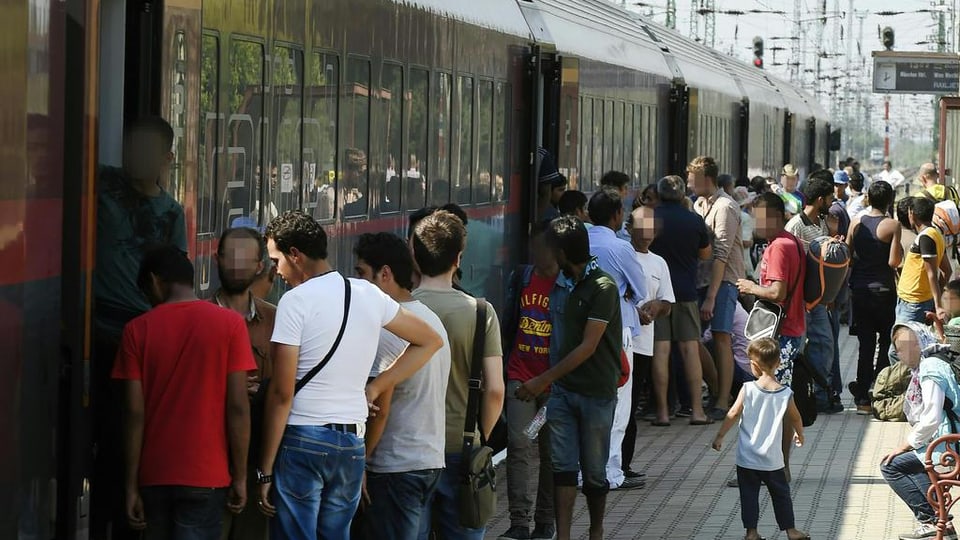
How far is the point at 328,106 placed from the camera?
9.03 metres

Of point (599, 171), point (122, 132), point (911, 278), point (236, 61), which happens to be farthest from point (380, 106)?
point (599, 171)

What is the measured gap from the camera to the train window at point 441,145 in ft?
38.4

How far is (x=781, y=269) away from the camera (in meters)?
11.7

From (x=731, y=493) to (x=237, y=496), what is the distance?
5.57 meters

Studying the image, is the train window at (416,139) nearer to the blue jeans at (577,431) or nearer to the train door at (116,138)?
the blue jeans at (577,431)

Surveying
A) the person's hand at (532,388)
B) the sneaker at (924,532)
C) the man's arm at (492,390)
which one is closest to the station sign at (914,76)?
the sneaker at (924,532)

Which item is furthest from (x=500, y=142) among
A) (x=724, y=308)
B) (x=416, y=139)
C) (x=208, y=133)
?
(x=208, y=133)

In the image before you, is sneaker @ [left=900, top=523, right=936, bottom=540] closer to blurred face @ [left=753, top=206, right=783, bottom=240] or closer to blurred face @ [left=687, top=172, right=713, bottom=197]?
blurred face @ [left=753, top=206, right=783, bottom=240]

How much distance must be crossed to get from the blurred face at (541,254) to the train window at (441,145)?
2628 mm

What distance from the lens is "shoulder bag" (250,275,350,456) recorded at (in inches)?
243

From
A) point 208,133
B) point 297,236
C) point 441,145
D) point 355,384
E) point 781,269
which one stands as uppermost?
point 441,145

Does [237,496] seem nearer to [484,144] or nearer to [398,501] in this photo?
[398,501]

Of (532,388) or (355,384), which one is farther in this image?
(532,388)

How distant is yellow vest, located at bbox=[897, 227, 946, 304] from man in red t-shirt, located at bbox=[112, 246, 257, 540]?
28.8ft
